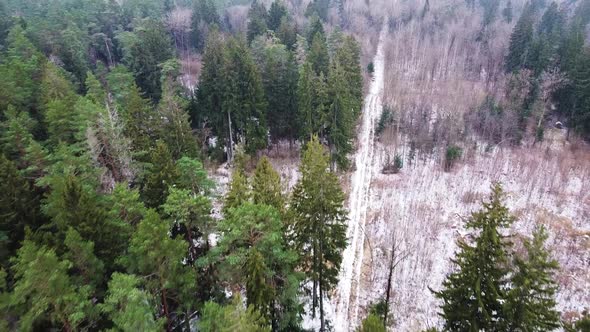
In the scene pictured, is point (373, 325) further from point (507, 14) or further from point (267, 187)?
point (507, 14)

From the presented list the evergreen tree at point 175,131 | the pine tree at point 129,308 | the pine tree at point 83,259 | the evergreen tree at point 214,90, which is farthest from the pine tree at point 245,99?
the pine tree at point 129,308

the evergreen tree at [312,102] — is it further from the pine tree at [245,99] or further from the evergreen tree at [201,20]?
the evergreen tree at [201,20]

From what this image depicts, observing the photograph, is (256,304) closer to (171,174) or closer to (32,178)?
(171,174)

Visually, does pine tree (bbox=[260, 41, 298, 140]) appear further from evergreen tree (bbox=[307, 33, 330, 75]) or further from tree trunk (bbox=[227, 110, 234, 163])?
tree trunk (bbox=[227, 110, 234, 163])

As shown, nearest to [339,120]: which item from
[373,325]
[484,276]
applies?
[484,276]

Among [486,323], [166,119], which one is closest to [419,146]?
[166,119]

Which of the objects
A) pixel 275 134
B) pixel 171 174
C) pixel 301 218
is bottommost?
pixel 275 134
